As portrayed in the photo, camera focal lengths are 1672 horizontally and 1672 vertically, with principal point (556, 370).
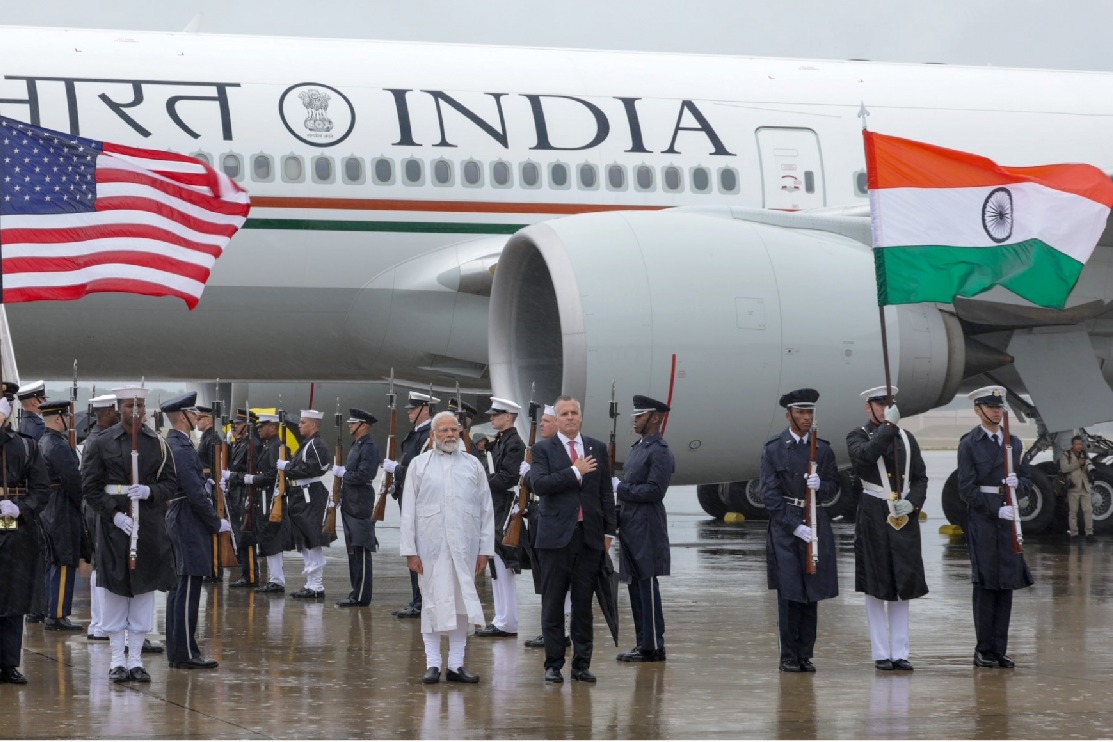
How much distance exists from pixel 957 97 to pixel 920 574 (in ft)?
29.8

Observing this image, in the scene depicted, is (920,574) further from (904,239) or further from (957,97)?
(957,97)

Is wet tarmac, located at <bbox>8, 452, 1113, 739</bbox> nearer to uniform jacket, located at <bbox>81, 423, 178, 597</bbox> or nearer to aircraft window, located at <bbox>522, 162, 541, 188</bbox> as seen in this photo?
uniform jacket, located at <bbox>81, 423, 178, 597</bbox>

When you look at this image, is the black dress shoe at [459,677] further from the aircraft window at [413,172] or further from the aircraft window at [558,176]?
the aircraft window at [558,176]

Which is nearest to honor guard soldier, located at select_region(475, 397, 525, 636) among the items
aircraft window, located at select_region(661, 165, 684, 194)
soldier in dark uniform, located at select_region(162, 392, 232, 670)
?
soldier in dark uniform, located at select_region(162, 392, 232, 670)

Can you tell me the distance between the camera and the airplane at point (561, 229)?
13.4 m

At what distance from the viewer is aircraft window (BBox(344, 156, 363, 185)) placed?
15.4 metres

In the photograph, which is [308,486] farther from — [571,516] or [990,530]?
[990,530]

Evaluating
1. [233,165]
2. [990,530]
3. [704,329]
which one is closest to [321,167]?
[233,165]

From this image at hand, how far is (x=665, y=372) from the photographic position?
1312 cm

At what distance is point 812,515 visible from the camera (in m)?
9.66

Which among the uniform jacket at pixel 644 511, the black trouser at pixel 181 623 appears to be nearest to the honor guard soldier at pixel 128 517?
the black trouser at pixel 181 623

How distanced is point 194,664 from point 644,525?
2.73 metres

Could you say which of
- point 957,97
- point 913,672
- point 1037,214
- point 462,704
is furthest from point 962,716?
point 957,97

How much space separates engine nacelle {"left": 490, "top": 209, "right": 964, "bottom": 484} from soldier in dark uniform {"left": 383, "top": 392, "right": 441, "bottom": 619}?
1127mm
